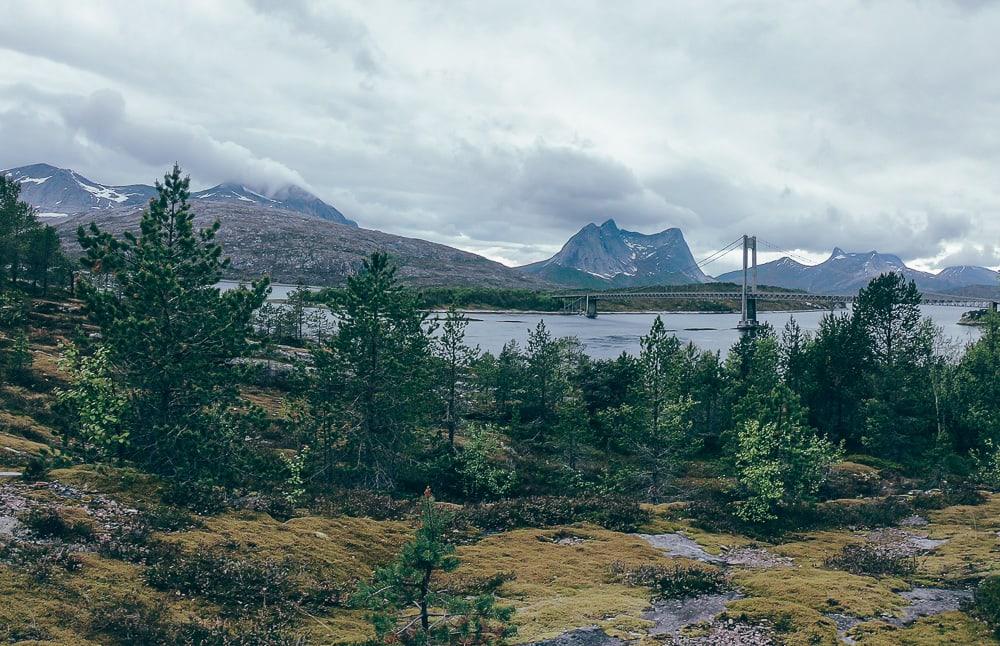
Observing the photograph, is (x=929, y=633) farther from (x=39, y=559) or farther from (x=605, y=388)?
(x=605, y=388)

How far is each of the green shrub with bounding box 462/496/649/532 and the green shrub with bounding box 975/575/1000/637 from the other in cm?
1577

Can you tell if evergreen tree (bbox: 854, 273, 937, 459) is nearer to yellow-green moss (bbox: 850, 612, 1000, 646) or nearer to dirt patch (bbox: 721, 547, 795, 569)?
dirt patch (bbox: 721, 547, 795, 569)

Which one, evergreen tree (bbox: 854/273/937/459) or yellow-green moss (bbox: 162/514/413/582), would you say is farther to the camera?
evergreen tree (bbox: 854/273/937/459)

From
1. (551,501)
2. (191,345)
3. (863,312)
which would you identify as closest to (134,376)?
(191,345)

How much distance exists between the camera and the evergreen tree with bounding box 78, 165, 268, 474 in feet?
85.4

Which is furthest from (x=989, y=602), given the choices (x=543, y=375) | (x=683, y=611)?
(x=543, y=375)

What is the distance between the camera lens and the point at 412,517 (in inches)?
1184

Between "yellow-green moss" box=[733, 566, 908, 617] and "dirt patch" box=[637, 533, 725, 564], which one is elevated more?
"yellow-green moss" box=[733, 566, 908, 617]

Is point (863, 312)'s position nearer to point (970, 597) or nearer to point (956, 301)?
point (970, 597)

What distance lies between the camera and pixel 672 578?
2352cm

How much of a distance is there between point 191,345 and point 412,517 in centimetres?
1364

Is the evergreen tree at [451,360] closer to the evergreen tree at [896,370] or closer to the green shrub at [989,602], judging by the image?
the green shrub at [989,602]

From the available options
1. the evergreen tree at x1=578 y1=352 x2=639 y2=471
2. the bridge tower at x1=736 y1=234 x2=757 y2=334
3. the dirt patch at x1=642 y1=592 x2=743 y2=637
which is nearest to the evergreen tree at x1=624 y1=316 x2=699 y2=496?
the evergreen tree at x1=578 y1=352 x2=639 y2=471

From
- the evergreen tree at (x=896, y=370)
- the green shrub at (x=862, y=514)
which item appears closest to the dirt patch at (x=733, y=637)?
the green shrub at (x=862, y=514)
